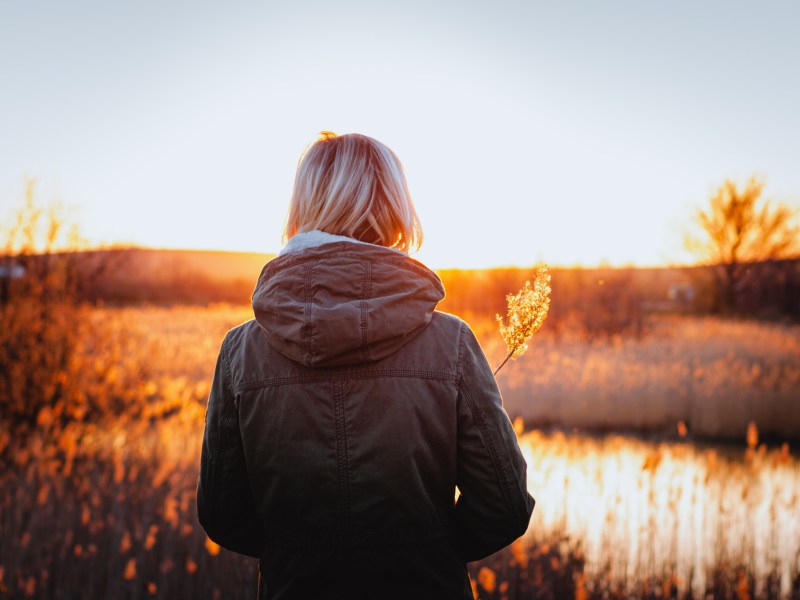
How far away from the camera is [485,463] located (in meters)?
1.38

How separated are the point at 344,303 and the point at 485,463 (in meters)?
0.49

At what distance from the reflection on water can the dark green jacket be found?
2.70m

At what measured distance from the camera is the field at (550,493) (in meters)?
3.69

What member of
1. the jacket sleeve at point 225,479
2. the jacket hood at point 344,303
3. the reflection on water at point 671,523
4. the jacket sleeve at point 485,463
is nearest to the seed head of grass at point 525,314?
the jacket sleeve at point 485,463

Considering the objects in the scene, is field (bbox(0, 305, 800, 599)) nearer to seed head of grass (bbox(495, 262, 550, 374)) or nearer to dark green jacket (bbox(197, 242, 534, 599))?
dark green jacket (bbox(197, 242, 534, 599))

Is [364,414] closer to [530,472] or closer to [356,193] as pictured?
[356,193]

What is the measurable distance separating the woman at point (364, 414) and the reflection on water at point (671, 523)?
106 inches

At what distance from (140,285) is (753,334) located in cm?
3219

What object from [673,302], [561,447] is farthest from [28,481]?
[673,302]

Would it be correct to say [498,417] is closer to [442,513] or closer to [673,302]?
[442,513]

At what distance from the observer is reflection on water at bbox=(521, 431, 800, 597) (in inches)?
164

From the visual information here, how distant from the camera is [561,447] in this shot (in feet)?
27.7

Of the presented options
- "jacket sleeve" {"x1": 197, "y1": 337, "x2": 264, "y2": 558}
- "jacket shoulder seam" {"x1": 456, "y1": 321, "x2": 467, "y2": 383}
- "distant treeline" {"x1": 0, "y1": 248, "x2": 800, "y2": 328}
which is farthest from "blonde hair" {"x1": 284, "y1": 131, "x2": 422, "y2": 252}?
"distant treeline" {"x1": 0, "y1": 248, "x2": 800, "y2": 328}

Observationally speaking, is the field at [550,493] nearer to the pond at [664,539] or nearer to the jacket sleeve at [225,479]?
the pond at [664,539]
